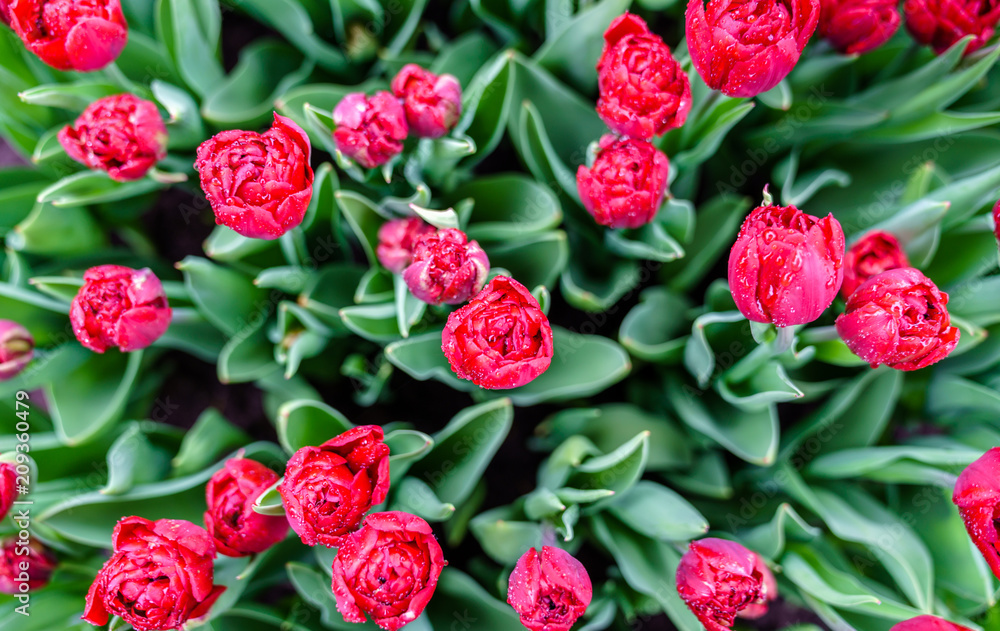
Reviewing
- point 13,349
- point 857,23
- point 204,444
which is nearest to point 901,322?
point 857,23

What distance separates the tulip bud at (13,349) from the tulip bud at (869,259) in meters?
1.20

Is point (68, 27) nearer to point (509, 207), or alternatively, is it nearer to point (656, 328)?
point (509, 207)

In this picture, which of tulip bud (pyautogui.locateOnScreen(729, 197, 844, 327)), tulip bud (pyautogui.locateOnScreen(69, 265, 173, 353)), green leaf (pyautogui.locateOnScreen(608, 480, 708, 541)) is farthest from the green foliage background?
tulip bud (pyautogui.locateOnScreen(729, 197, 844, 327))

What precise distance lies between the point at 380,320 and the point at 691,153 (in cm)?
54

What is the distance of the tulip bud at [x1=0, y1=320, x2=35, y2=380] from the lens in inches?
41.7

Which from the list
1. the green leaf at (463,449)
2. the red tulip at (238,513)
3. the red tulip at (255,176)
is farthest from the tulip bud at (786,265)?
the red tulip at (238,513)

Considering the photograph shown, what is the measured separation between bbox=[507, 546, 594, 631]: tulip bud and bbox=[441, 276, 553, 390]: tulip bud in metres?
0.23

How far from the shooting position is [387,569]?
773mm

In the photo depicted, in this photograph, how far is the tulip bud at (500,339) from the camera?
2.58ft

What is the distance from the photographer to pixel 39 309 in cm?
117

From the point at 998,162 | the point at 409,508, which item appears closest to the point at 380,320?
the point at 409,508

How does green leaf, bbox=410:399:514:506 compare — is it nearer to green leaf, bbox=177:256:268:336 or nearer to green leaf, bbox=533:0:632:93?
green leaf, bbox=177:256:268:336

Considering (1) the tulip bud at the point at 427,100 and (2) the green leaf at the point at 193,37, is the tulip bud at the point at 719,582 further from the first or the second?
(2) the green leaf at the point at 193,37

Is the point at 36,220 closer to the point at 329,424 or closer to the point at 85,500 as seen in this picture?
the point at 85,500
